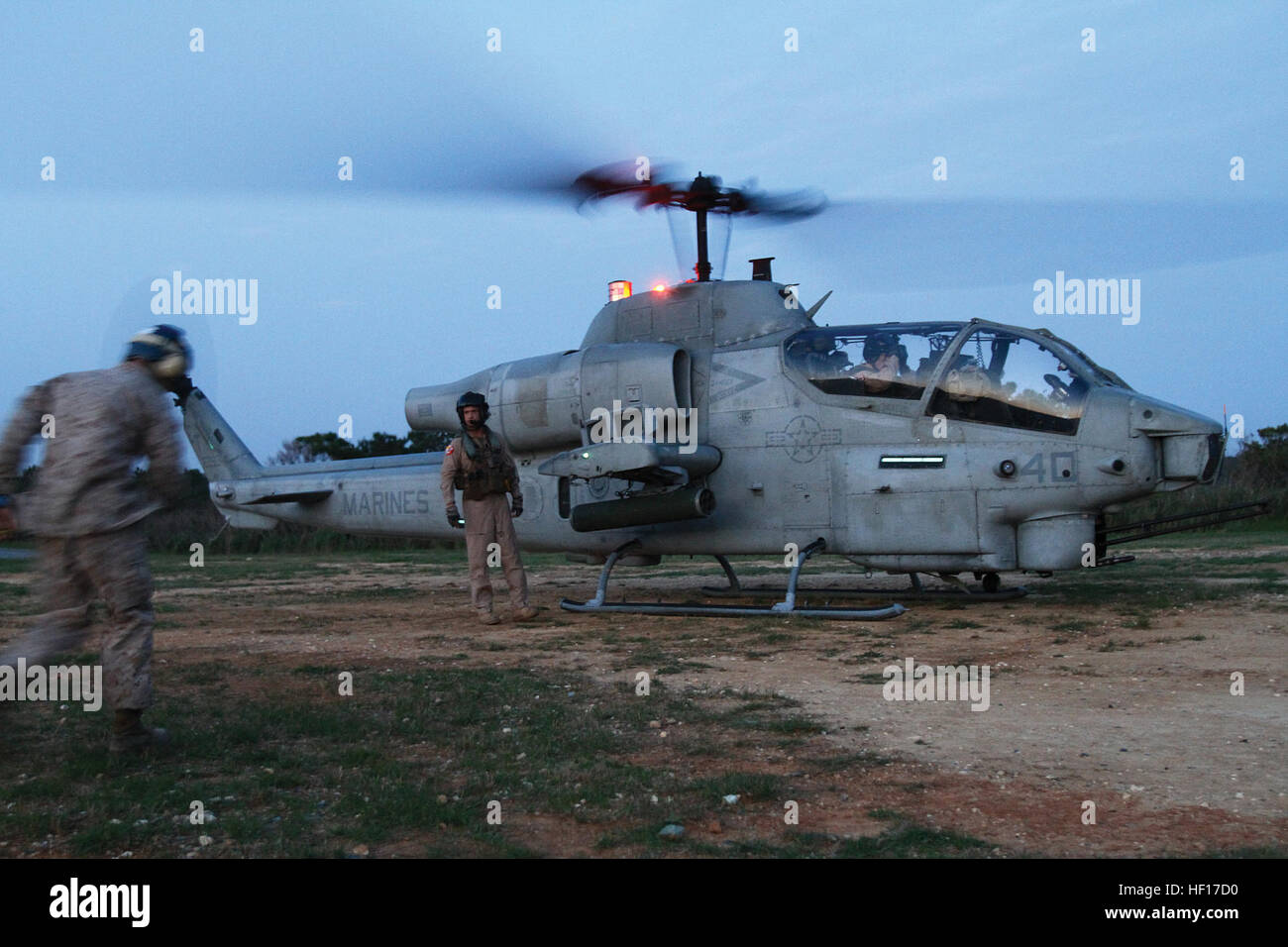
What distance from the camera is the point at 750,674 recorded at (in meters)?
6.45

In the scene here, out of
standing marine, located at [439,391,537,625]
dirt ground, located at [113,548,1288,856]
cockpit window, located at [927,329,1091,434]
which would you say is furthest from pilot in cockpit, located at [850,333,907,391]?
standing marine, located at [439,391,537,625]

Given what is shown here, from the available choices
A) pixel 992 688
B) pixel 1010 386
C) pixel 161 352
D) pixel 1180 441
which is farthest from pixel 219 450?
pixel 1180 441

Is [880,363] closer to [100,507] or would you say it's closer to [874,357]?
[874,357]

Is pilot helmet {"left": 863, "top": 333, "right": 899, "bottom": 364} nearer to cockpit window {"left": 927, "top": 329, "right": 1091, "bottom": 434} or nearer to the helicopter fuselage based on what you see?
the helicopter fuselage

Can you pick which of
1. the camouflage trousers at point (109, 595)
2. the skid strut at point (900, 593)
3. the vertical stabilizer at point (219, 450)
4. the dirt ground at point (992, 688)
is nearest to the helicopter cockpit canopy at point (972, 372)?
the dirt ground at point (992, 688)

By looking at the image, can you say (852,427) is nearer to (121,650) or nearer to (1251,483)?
(121,650)

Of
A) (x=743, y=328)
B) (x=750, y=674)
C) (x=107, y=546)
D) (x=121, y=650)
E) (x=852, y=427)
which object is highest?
(x=743, y=328)

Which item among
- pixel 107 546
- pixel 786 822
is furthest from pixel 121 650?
pixel 786 822

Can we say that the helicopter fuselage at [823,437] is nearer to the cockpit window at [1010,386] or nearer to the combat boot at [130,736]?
the cockpit window at [1010,386]

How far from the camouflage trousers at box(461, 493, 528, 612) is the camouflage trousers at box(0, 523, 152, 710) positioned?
4.82 meters

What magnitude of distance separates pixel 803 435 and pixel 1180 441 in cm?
295

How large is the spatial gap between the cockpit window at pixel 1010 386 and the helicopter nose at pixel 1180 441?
1.63 feet

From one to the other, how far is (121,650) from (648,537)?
6004 millimetres

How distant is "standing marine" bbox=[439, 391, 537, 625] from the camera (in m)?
9.23
